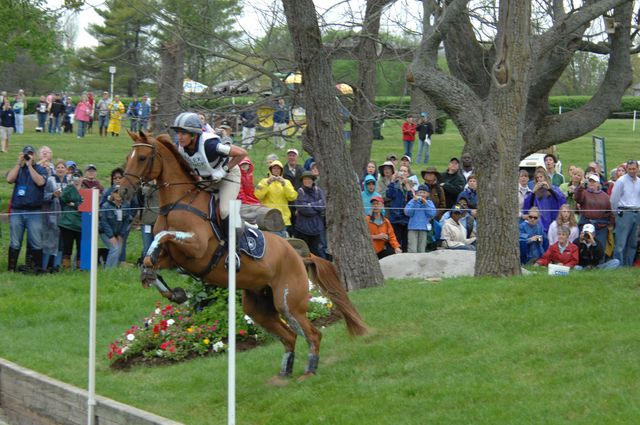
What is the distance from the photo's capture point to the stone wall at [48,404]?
9172 millimetres

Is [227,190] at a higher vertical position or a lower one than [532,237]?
higher

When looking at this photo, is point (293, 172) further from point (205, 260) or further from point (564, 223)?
point (205, 260)

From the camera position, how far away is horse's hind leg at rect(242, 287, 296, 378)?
10.7 m

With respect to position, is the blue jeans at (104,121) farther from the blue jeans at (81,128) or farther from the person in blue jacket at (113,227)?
the person in blue jacket at (113,227)

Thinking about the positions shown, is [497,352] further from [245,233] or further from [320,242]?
[320,242]

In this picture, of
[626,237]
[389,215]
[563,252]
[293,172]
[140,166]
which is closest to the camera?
[140,166]

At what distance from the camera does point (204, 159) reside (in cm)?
997

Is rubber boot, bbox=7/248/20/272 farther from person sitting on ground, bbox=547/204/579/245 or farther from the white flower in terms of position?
person sitting on ground, bbox=547/204/579/245

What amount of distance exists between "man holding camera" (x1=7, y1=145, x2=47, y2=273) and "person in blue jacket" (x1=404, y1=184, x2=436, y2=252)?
21.0 feet

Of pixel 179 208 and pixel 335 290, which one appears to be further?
pixel 335 290

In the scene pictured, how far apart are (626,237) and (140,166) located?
10.0 metres

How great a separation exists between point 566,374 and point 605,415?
1.22 meters

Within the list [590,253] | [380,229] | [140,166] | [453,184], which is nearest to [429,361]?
[140,166]

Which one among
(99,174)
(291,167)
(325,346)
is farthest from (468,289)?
(99,174)
